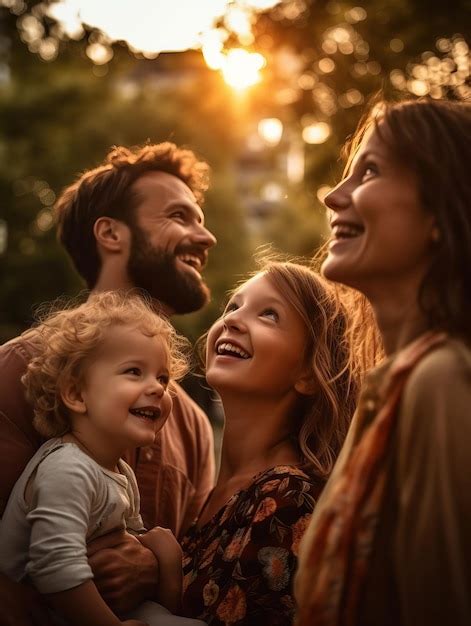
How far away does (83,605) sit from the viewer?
310 centimetres

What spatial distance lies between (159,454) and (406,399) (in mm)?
2520

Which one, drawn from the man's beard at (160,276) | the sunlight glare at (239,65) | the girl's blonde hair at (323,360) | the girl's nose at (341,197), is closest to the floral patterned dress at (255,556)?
the girl's blonde hair at (323,360)

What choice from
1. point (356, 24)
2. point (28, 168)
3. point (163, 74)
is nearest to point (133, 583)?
point (356, 24)

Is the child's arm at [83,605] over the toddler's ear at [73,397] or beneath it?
beneath

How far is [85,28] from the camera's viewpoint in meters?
7.14

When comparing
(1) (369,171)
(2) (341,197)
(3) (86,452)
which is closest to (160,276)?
(3) (86,452)

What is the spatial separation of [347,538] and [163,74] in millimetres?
71840

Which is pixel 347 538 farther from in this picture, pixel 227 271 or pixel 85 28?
pixel 227 271

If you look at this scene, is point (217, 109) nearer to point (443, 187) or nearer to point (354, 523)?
point (443, 187)

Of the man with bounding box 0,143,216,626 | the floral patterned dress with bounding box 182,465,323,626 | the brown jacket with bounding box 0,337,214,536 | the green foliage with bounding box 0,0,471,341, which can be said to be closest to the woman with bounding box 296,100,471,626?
the floral patterned dress with bounding box 182,465,323,626

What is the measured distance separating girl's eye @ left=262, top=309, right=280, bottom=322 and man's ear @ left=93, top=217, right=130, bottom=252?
158cm

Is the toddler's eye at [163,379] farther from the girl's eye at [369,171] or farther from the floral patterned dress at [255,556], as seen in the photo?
the girl's eye at [369,171]

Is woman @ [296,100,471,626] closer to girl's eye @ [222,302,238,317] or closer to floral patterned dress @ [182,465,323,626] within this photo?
floral patterned dress @ [182,465,323,626]

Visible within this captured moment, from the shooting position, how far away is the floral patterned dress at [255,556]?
327 cm
